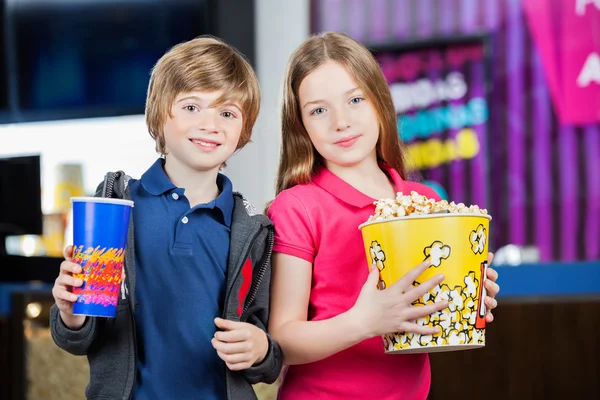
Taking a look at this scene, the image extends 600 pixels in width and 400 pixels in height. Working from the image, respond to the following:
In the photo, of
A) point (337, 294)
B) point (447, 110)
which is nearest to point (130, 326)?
point (337, 294)

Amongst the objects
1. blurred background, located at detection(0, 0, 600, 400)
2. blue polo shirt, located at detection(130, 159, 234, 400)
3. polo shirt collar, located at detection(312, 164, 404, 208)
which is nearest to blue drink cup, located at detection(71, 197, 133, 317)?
blue polo shirt, located at detection(130, 159, 234, 400)

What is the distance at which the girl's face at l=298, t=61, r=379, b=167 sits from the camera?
1.21 meters

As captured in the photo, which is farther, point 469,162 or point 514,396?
point 469,162

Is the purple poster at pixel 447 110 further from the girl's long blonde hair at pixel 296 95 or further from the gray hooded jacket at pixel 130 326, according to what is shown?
the gray hooded jacket at pixel 130 326

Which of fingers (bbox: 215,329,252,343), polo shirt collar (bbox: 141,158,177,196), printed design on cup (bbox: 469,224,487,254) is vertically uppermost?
polo shirt collar (bbox: 141,158,177,196)

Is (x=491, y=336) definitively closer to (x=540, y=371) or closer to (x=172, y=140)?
(x=540, y=371)

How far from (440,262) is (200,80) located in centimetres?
42

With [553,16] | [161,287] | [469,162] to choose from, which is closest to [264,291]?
[161,287]

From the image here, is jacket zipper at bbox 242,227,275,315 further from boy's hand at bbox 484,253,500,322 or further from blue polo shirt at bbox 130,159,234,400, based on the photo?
boy's hand at bbox 484,253,500,322

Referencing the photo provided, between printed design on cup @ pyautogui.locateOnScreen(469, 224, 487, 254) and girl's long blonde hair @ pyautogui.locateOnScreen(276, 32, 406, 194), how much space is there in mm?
276

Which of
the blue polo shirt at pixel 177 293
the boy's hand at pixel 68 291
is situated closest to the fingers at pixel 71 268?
the boy's hand at pixel 68 291

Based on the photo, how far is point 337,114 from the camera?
1.20 m

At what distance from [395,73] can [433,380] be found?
1.89 m

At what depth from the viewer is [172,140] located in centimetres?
114
